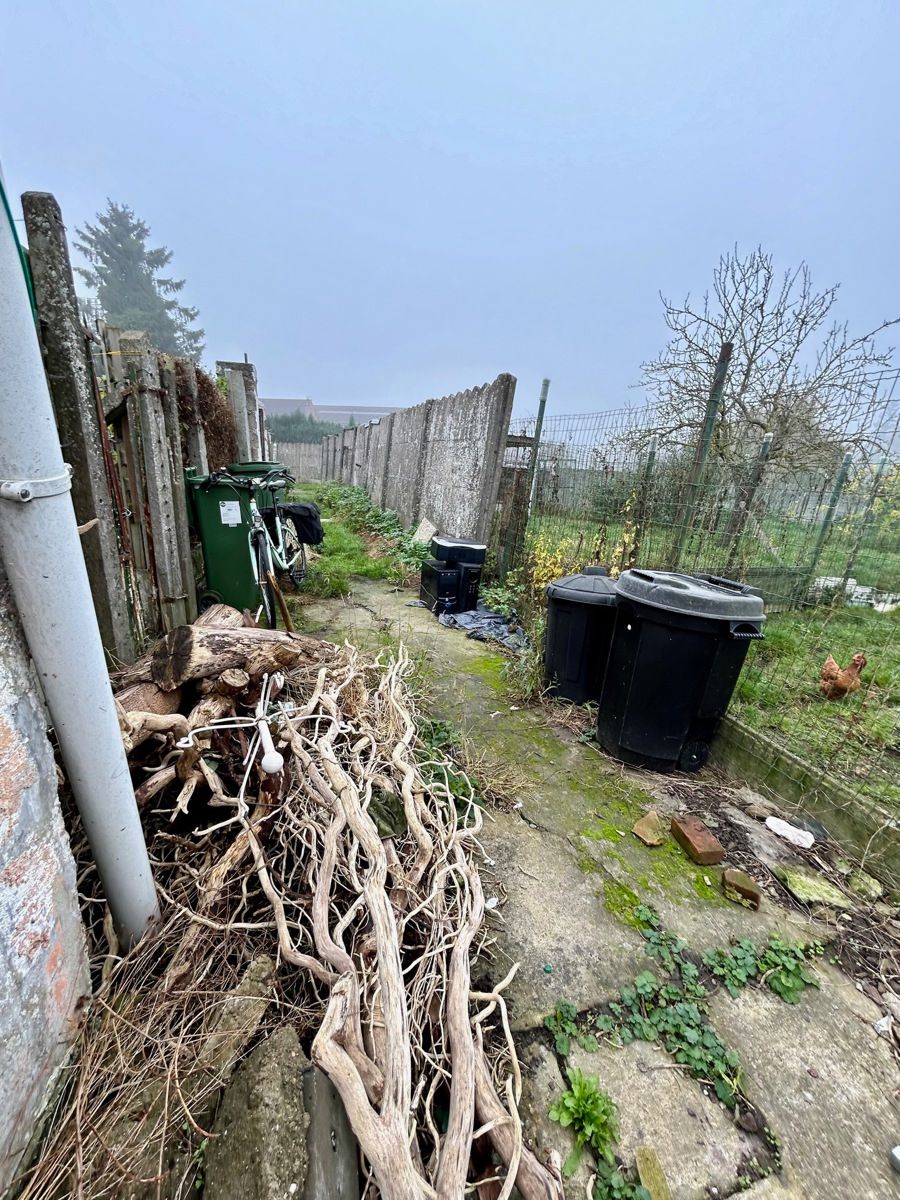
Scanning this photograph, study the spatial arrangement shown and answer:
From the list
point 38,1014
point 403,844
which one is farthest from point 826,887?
point 38,1014

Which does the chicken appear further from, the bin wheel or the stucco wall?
the stucco wall

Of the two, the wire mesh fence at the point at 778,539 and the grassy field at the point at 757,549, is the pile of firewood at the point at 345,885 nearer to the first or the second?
the wire mesh fence at the point at 778,539

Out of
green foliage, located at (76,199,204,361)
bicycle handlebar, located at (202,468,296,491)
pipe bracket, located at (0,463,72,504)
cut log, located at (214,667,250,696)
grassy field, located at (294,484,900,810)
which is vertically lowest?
grassy field, located at (294,484,900,810)

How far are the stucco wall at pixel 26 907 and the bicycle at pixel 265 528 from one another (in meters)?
3.02

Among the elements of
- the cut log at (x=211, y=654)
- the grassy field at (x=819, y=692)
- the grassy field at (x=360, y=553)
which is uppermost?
the cut log at (x=211, y=654)

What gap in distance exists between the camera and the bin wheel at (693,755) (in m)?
2.79

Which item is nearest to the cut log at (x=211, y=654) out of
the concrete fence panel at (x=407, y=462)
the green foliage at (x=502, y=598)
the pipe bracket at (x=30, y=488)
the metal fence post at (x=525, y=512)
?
the pipe bracket at (x=30, y=488)

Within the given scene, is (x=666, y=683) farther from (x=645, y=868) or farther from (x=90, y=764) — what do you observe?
(x=90, y=764)

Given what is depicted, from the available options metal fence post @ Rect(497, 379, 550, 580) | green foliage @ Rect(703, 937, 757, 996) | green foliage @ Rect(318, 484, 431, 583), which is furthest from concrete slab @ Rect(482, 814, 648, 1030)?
green foliage @ Rect(318, 484, 431, 583)

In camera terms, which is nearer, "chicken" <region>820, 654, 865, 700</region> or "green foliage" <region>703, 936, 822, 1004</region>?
"green foliage" <region>703, 936, 822, 1004</region>

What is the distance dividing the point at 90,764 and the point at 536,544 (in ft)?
14.6

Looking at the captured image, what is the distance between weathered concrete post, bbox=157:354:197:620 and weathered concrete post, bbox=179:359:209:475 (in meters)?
0.41

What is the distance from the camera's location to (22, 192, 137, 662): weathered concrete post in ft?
6.47

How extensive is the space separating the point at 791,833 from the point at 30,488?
127 inches
